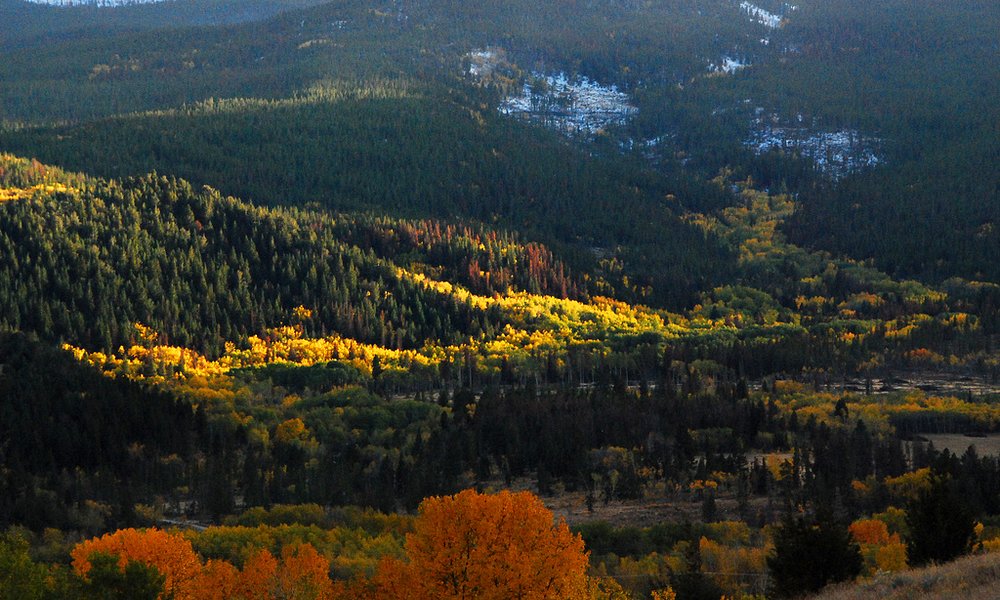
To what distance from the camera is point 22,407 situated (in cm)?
15838

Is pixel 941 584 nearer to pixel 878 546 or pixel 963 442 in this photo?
pixel 878 546

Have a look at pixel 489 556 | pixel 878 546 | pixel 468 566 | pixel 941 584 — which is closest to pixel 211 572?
pixel 468 566

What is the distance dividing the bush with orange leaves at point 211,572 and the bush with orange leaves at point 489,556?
6.39 m

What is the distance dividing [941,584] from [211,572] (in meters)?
48.2

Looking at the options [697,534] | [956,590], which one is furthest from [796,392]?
[956,590]

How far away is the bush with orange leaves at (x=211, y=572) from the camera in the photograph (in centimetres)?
8306

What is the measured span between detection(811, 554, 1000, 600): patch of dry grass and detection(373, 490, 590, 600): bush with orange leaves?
1714 cm

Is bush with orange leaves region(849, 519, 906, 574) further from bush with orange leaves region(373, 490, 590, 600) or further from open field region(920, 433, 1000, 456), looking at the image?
open field region(920, 433, 1000, 456)

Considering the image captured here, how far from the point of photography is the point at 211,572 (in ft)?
292

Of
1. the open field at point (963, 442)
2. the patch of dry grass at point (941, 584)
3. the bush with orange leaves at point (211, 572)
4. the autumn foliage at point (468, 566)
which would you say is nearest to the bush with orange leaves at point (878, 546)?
the patch of dry grass at point (941, 584)

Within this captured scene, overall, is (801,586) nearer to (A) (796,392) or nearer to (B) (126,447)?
(B) (126,447)

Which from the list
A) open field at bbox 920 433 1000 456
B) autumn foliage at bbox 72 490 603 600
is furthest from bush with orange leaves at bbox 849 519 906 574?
open field at bbox 920 433 1000 456

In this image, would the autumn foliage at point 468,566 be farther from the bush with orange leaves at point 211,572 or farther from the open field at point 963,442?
the open field at point 963,442

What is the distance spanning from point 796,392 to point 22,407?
105355mm
